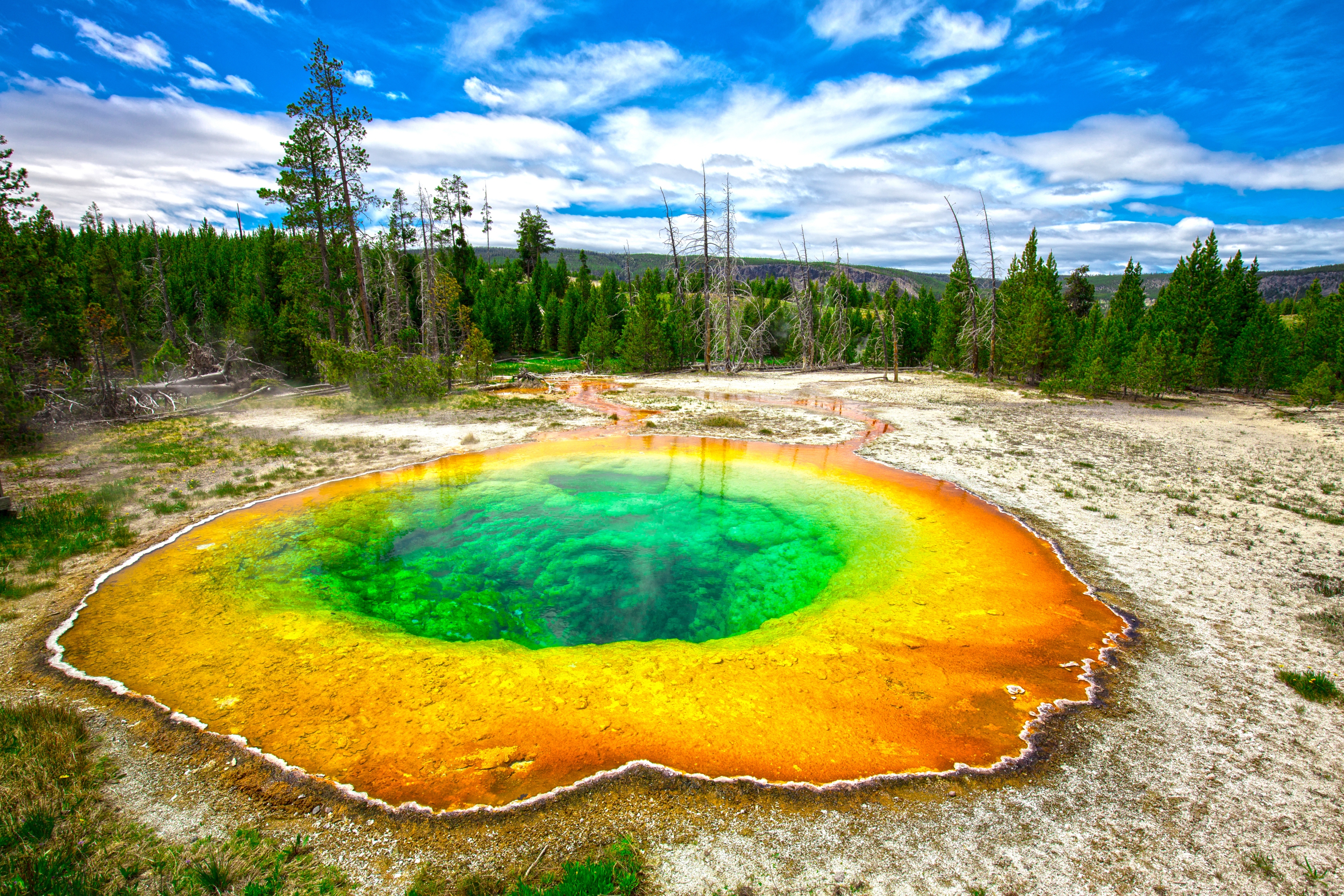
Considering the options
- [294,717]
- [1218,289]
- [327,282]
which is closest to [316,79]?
[327,282]

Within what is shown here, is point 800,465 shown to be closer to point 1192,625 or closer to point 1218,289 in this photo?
point 1192,625

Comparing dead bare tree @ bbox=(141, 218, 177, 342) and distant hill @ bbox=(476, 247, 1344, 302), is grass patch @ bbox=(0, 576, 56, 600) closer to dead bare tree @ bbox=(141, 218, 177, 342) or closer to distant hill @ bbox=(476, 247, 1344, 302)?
dead bare tree @ bbox=(141, 218, 177, 342)

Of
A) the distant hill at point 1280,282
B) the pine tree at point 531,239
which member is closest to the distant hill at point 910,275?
the distant hill at point 1280,282

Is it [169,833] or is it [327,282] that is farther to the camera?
[327,282]

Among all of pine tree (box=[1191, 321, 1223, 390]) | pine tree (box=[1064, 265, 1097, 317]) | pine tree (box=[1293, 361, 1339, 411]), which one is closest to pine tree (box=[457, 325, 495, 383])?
pine tree (box=[1191, 321, 1223, 390])

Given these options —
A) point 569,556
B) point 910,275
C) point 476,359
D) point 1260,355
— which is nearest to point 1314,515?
point 569,556

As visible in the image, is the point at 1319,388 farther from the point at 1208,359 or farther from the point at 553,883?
the point at 553,883
